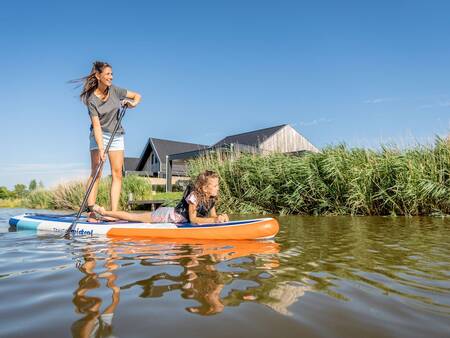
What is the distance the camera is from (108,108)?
504cm

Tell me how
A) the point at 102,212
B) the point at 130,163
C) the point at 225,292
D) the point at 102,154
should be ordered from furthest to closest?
the point at 130,163, the point at 102,212, the point at 102,154, the point at 225,292

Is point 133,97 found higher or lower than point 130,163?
lower

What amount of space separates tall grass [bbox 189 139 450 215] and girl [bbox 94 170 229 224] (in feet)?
13.8

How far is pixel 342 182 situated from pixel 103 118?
5371 mm

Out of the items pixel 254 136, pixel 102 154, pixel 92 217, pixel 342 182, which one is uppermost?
pixel 254 136

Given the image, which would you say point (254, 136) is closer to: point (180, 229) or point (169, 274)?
point (180, 229)

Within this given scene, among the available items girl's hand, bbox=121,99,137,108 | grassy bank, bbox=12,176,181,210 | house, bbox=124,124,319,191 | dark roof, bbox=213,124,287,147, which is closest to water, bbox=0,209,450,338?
girl's hand, bbox=121,99,137,108

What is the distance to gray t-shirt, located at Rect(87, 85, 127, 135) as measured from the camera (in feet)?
16.1

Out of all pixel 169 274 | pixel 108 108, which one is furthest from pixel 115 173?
pixel 169 274

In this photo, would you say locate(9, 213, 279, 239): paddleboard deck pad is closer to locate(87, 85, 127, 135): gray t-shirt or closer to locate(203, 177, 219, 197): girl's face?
locate(203, 177, 219, 197): girl's face

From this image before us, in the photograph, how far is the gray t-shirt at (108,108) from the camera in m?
4.90

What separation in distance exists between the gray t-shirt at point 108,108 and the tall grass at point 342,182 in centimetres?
485

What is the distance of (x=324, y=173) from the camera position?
855 cm

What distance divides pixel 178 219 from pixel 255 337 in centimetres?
358
